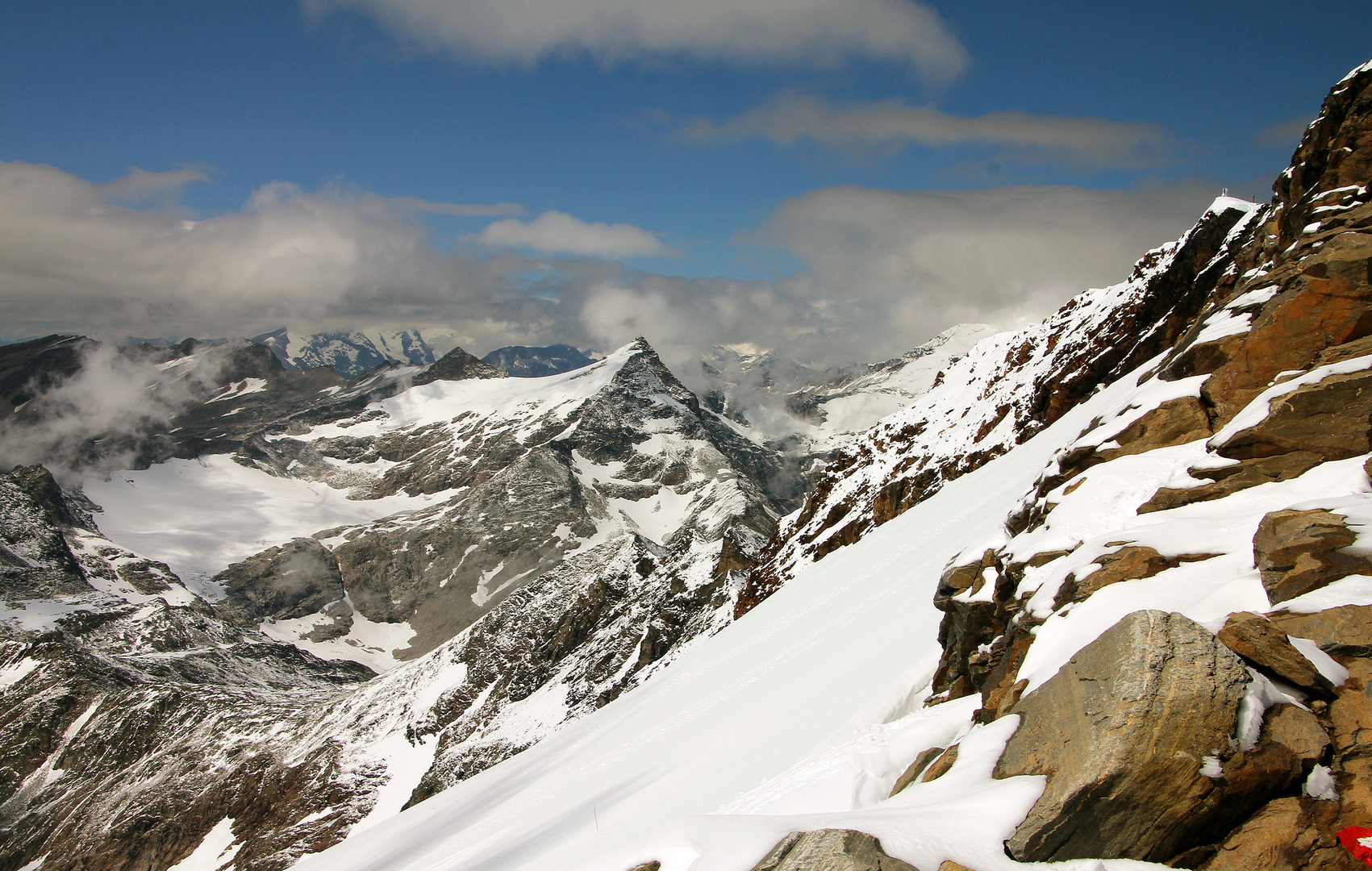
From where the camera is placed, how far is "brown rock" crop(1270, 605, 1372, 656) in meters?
6.11

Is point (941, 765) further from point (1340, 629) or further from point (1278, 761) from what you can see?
point (1340, 629)

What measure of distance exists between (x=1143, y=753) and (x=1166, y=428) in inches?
310

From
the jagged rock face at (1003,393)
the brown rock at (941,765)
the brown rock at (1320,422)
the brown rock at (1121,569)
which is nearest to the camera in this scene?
the brown rock at (941,765)

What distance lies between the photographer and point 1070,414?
32.6 m

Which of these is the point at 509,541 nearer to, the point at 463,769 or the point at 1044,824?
the point at 463,769

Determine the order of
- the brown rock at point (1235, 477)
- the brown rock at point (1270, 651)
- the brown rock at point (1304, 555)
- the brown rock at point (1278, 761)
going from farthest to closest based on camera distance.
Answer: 1. the brown rock at point (1235, 477)
2. the brown rock at point (1304, 555)
3. the brown rock at point (1270, 651)
4. the brown rock at point (1278, 761)

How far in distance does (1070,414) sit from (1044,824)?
3080cm

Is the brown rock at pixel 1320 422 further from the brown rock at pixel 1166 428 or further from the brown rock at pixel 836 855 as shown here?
the brown rock at pixel 836 855

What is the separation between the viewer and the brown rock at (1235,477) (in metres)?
9.10

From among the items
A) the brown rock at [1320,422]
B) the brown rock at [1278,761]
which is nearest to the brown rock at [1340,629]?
the brown rock at [1278,761]

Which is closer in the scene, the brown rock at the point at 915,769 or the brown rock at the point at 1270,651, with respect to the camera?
the brown rock at the point at 1270,651

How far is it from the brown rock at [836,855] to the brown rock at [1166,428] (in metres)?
8.93

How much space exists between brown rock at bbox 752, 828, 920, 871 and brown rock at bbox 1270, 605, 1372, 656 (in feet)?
13.6

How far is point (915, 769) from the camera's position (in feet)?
30.0
